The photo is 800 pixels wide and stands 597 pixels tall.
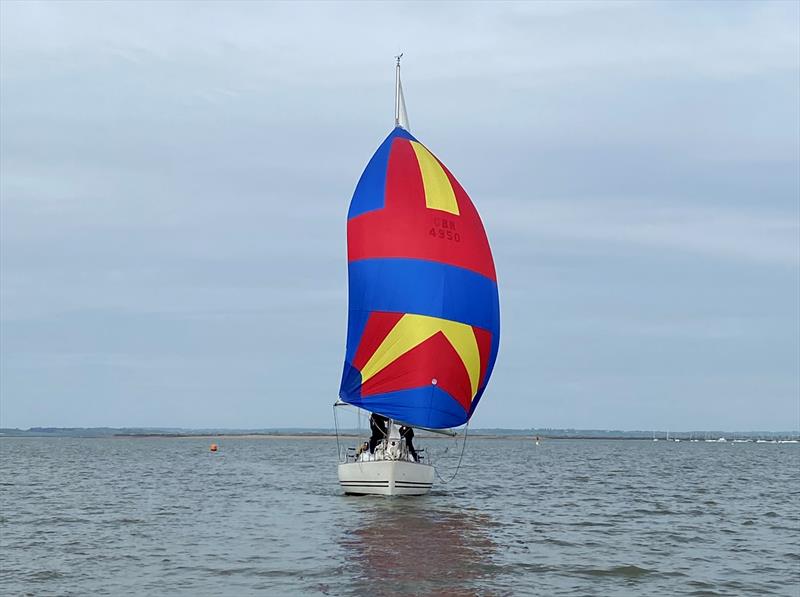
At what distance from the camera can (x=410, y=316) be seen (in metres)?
35.2

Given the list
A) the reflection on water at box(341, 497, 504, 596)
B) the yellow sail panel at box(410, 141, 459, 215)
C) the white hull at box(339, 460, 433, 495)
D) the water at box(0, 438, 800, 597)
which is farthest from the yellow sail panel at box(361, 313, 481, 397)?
the reflection on water at box(341, 497, 504, 596)

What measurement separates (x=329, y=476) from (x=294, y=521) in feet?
81.4

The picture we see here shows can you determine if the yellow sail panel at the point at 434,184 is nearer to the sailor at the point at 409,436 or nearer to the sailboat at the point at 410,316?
the sailboat at the point at 410,316

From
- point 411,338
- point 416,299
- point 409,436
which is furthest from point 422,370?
point 409,436

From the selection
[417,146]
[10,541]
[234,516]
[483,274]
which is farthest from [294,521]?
[417,146]

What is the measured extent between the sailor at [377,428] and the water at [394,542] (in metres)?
2.05

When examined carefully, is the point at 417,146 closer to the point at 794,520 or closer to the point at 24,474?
the point at 794,520

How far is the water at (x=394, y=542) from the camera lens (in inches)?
773

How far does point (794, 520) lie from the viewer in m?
33.2

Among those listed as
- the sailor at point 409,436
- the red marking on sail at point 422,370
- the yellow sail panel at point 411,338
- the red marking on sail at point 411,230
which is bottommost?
the sailor at point 409,436

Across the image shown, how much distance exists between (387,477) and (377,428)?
2.19m

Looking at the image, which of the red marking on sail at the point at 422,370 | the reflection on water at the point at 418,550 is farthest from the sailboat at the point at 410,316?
the reflection on water at the point at 418,550

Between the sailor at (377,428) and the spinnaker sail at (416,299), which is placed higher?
the spinnaker sail at (416,299)

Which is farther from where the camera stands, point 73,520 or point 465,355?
point 465,355
